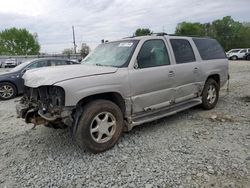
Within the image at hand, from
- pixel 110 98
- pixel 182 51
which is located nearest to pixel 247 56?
pixel 182 51

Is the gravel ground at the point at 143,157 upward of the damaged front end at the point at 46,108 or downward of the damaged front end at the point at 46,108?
downward

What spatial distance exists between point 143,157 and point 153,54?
1.94 meters

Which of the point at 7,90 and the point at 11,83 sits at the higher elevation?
the point at 11,83

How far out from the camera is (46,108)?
Answer: 3762 millimetres

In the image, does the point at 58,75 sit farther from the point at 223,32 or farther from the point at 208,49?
the point at 223,32

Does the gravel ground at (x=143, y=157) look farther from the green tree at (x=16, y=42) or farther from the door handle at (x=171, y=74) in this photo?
the green tree at (x=16, y=42)

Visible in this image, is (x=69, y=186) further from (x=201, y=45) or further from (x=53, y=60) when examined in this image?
(x=53, y=60)

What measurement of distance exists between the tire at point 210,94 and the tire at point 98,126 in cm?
270

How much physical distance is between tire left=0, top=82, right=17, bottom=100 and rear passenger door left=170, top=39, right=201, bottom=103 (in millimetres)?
6150

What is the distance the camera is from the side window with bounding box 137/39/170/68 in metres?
4.36

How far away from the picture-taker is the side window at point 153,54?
4359mm

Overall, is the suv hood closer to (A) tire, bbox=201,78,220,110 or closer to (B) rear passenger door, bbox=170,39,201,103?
(B) rear passenger door, bbox=170,39,201,103

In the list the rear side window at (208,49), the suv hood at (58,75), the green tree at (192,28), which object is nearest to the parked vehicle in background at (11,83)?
the suv hood at (58,75)

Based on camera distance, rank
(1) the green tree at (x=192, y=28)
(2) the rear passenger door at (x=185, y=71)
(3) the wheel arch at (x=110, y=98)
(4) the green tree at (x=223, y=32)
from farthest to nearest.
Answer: (1) the green tree at (x=192, y=28) → (4) the green tree at (x=223, y=32) → (2) the rear passenger door at (x=185, y=71) → (3) the wheel arch at (x=110, y=98)
